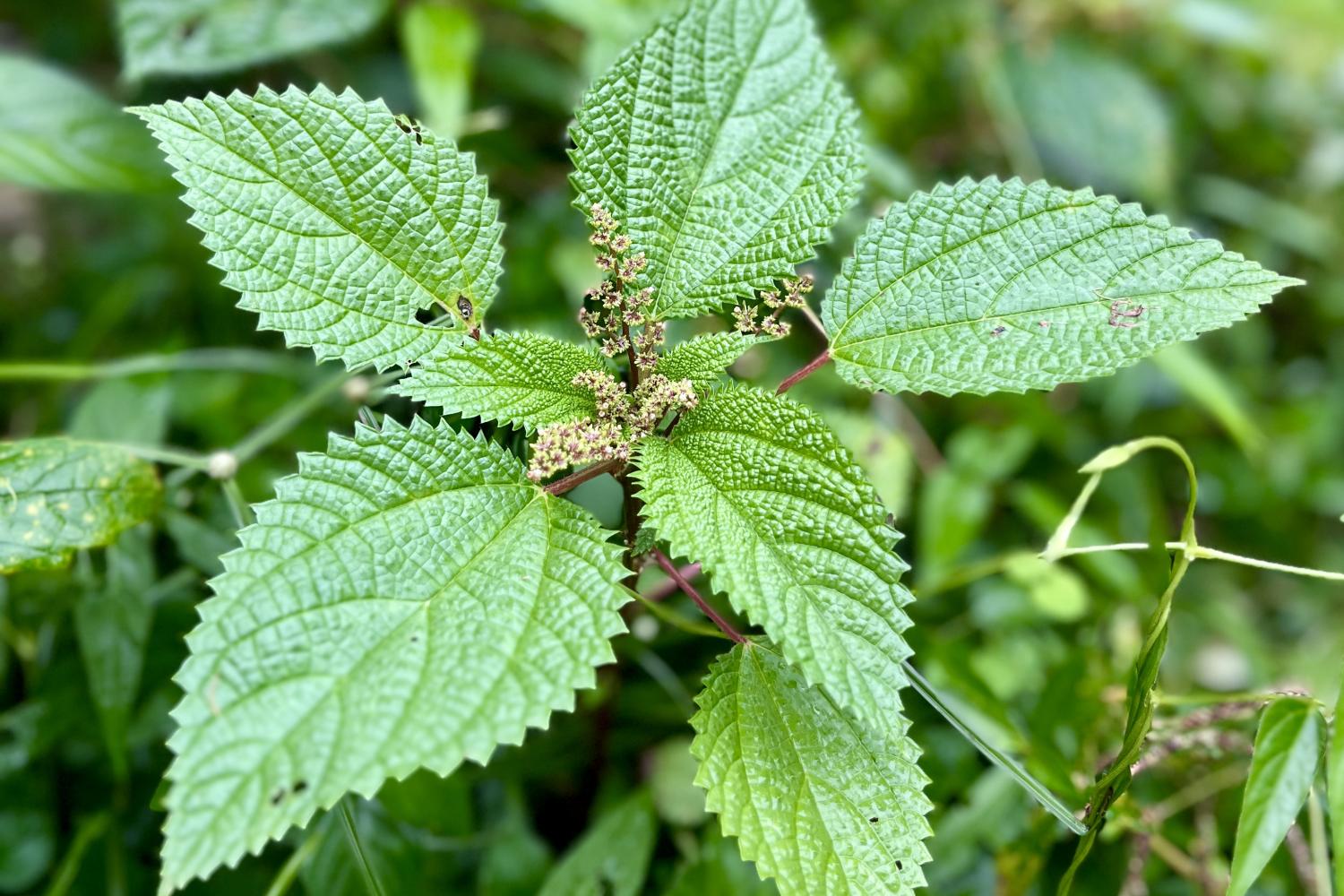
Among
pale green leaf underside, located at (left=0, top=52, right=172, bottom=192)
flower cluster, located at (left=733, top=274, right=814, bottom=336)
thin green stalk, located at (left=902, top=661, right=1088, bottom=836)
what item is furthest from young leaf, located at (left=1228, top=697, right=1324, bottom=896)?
pale green leaf underside, located at (left=0, top=52, right=172, bottom=192)

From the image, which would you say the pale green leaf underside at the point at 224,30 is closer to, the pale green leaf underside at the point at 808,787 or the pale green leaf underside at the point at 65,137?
the pale green leaf underside at the point at 65,137

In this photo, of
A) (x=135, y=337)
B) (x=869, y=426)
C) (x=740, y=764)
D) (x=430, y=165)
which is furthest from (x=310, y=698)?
(x=135, y=337)

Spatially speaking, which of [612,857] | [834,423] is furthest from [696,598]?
[834,423]

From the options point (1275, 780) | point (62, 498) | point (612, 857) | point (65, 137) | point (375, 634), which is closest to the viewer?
point (375, 634)

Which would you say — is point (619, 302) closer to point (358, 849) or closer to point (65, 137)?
point (358, 849)

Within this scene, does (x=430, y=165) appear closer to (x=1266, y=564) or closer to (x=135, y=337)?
(x=1266, y=564)
